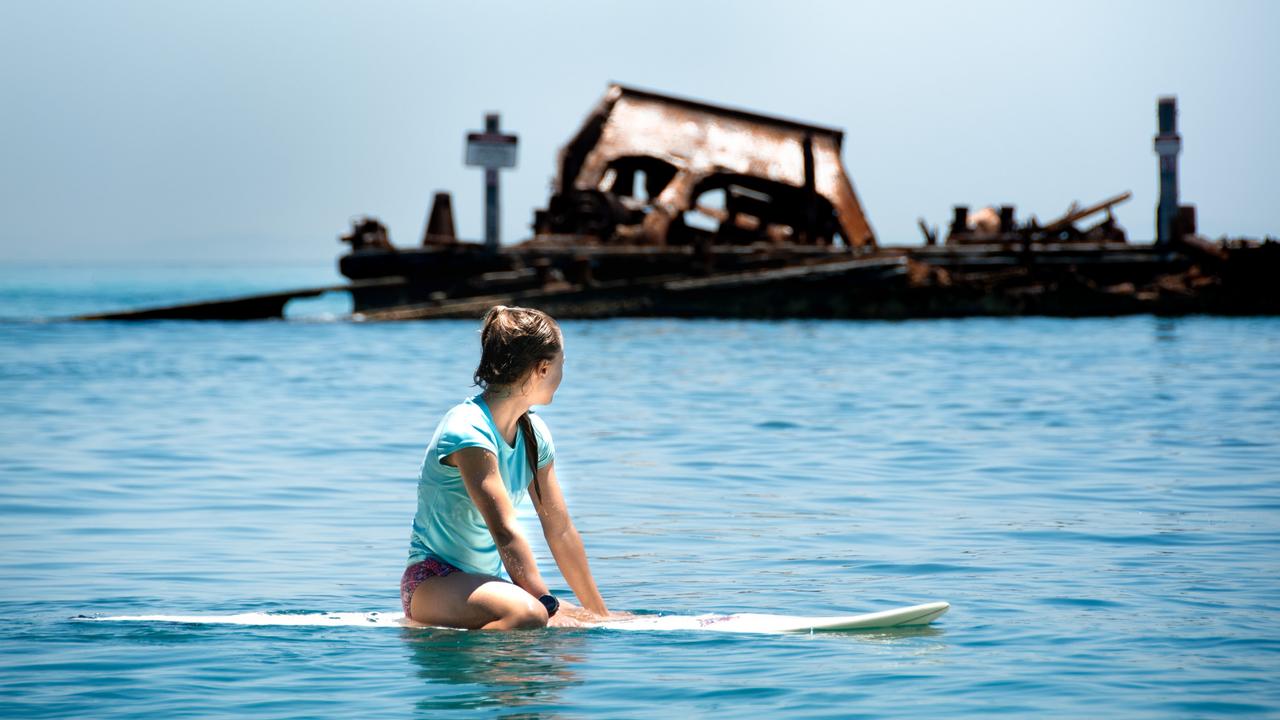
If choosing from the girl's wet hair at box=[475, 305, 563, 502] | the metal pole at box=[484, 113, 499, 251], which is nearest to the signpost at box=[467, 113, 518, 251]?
the metal pole at box=[484, 113, 499, 251]

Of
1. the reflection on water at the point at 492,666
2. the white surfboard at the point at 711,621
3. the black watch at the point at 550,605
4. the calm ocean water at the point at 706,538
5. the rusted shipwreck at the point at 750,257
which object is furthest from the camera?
the rusted shipwreck at the point at 750,257

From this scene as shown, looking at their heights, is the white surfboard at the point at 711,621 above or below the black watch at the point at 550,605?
below

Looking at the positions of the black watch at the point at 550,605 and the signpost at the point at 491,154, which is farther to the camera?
the signpost at the point at 491,154

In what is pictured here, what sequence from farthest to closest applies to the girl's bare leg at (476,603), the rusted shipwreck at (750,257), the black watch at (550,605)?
the rusted shipwreck at (750,257)
the black watch at (550,605)
the girl's bare leg at (476,603)

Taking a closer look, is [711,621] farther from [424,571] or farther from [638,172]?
[638,172]

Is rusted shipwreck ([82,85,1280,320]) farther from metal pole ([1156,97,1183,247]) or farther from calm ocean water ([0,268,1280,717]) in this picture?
calm ocean water ([0,268,1280,717])

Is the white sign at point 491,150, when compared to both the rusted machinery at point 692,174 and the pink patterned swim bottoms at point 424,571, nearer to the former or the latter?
the rusted machinery at point 692,174

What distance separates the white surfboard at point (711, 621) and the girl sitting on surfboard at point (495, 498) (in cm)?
24

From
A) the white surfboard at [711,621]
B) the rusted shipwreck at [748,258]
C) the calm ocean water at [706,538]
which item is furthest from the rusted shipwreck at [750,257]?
the white surfboard at [711,621]

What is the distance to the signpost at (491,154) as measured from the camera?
22297 millimetres

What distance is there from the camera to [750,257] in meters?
21.8

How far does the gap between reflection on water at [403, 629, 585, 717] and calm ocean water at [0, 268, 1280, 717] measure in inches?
0.5

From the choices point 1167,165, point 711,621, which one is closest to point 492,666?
point 711,621

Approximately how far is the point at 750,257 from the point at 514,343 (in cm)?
1753
